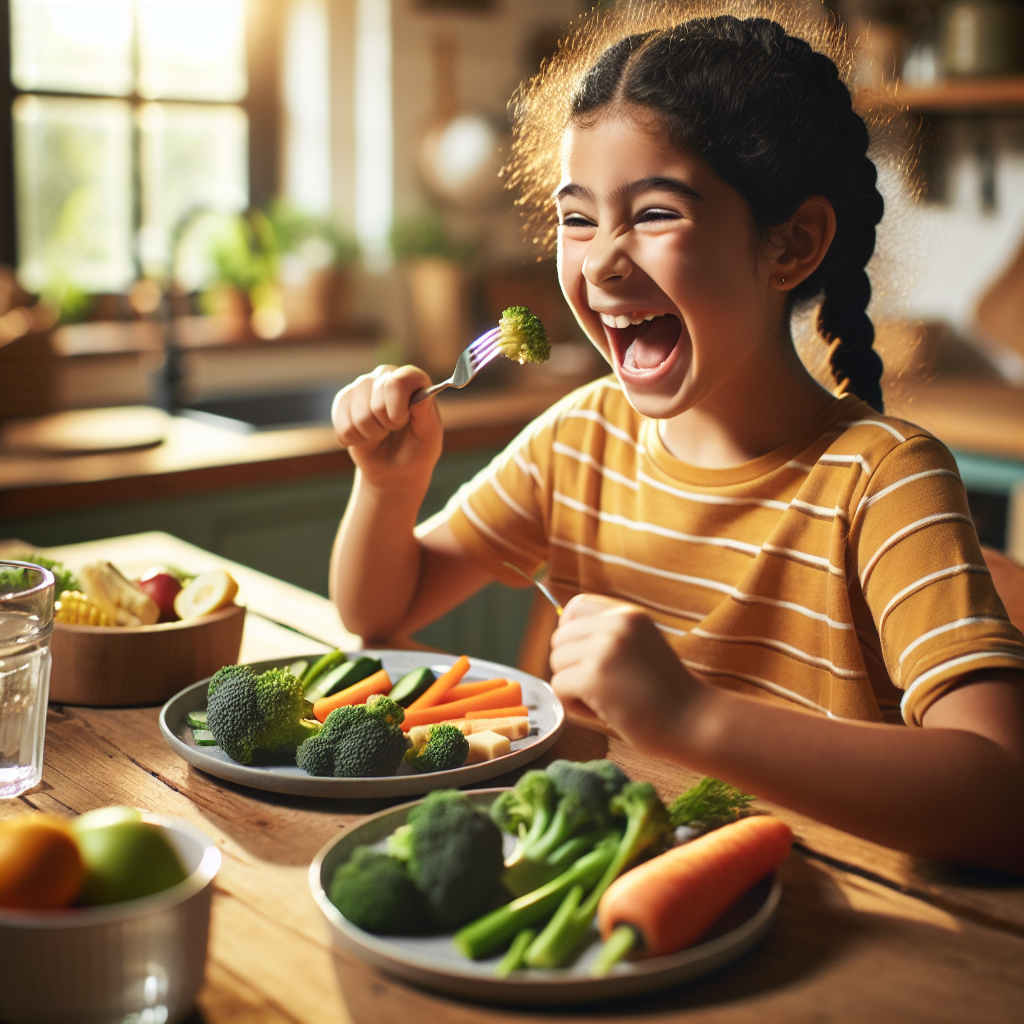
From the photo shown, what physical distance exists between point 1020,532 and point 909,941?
2.17 metres

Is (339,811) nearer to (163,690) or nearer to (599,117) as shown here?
(163,690)

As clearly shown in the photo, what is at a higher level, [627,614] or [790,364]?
[790,364]

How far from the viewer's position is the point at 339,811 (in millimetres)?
911

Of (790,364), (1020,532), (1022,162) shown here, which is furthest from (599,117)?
(1022,162)

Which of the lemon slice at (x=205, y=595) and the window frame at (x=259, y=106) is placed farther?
the window frame at (x=259, y=106)

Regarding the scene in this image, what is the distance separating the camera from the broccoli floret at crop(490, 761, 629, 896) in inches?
29.3

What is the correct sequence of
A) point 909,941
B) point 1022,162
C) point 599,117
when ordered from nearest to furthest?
point 909,941, point 599,117, point 1022,162

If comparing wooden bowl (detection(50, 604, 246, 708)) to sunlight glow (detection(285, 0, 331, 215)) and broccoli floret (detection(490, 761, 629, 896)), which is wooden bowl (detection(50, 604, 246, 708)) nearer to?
broccoli floret (detection(490, 761, 629, 896))

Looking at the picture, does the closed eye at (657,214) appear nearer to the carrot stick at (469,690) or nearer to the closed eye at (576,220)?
the closed eye at (576,220)

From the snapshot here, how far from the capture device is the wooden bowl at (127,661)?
1134 millimetres

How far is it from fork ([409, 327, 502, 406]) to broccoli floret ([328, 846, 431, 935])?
0.62 meters

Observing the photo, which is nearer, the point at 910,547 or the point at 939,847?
the point at 939,847

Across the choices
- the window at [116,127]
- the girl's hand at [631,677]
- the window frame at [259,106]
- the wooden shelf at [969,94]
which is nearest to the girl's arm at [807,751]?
the girl's hand at [631,677]

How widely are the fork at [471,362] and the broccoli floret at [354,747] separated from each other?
421 millimetres
